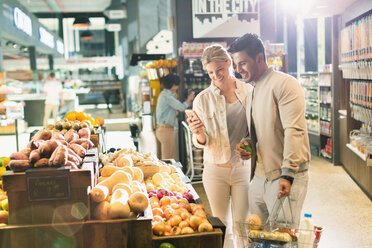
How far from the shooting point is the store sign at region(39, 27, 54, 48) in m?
19.7

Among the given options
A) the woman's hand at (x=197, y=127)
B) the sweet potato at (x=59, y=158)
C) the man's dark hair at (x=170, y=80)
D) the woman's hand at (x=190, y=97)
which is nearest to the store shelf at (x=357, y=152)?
the woman's hand at (x=190, y=97)

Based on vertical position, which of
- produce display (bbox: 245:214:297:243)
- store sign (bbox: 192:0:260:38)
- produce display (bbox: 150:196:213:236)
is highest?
store sign (bbox: 192:0:260:38)

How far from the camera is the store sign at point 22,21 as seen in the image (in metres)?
14.3

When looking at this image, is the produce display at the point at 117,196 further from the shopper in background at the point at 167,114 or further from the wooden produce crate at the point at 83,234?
the shopper in background at the point at 167,114

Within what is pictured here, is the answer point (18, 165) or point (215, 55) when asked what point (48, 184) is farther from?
point (215, 55)

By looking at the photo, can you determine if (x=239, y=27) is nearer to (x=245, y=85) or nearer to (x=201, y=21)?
(x=201, y=21)

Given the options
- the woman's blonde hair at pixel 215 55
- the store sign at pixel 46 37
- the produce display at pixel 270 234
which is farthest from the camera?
the store sign at pixel 46 37

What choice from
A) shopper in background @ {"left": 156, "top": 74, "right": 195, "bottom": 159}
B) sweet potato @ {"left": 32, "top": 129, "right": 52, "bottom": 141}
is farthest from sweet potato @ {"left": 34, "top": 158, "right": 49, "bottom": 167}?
shopper in background @ {"left": 156, "top": 74, "right": 195, "bottom": 159}

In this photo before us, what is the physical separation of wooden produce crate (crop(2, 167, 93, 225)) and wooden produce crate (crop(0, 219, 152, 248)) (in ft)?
0.11

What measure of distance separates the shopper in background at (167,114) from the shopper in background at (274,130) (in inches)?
163

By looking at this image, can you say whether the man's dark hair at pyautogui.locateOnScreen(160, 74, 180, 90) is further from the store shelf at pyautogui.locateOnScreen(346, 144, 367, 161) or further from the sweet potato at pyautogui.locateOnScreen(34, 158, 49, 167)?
the sweet potato at pyautogui.locateOnScreen(34, 158, 49, 167)

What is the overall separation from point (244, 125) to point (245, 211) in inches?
23.1

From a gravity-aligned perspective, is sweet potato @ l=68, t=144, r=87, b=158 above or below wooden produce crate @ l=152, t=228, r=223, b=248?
above

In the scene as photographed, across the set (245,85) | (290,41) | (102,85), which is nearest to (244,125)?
(245,85)
